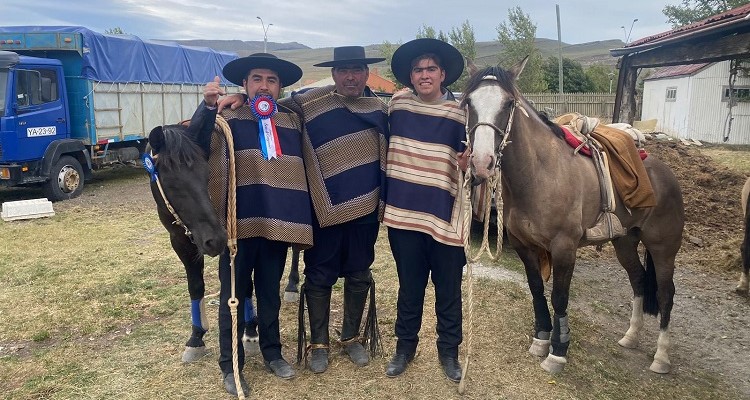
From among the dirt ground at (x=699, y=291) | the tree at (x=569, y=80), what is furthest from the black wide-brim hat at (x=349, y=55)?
the tree at (x=569, y=80)

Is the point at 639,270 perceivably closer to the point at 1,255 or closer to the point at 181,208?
the point at 181,208

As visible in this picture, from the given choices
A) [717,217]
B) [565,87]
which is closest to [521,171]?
[717,217]

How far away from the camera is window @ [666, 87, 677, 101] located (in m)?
21.4

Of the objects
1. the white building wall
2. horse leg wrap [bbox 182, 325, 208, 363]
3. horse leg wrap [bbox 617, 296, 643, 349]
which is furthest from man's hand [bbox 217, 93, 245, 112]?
the white building wall

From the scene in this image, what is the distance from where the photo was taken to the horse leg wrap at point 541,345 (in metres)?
3.68

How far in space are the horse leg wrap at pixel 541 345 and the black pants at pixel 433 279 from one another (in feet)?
2.40

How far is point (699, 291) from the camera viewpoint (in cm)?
539

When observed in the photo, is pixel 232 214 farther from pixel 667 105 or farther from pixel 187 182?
pixel 667 105

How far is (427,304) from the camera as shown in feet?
14.9

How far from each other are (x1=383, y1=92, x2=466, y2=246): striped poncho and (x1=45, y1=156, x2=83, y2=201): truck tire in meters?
8.51

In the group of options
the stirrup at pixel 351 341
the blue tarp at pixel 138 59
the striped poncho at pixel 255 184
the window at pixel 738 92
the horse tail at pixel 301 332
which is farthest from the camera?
the window at pixel 738 92

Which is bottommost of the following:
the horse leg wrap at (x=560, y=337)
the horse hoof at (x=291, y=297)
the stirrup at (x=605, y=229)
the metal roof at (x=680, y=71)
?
the horse hoof at (x=291, y=297)

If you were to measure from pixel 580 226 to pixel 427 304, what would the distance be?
5.28 ft

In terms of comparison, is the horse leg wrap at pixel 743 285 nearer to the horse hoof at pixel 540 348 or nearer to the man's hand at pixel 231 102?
the horse hoof at pixel 540 348
